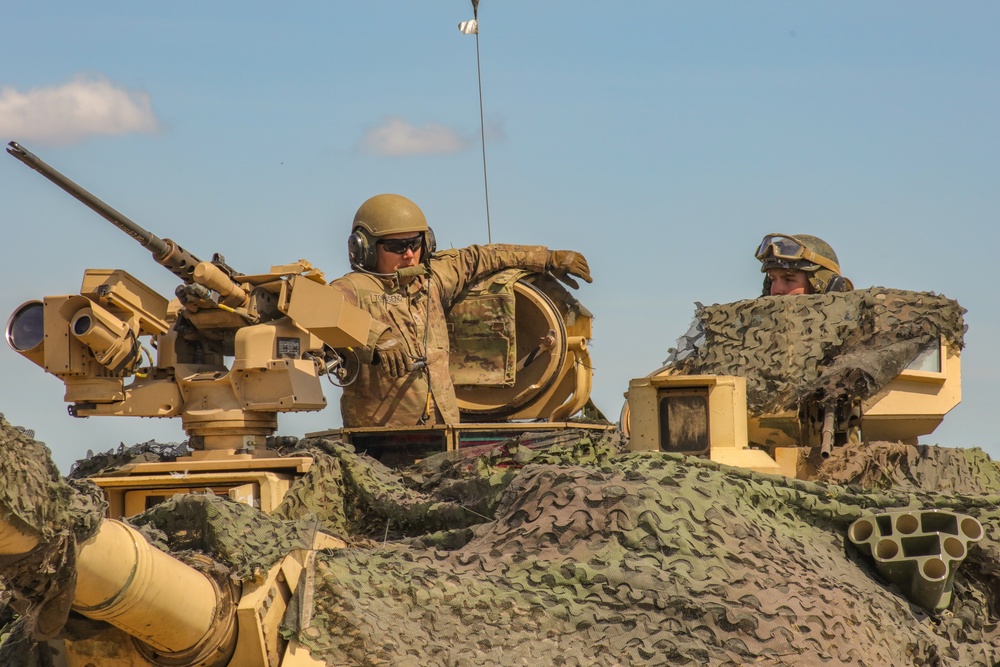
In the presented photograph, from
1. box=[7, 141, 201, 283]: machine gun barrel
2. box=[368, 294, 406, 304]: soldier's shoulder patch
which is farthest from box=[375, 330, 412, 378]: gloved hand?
box=[7, 141, 201, 283]: machine gun barrel

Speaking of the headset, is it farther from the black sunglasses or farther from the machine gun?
the machine gun

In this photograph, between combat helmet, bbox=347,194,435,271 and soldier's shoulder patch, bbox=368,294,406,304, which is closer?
soldier's shoulder patch, bbox=368,294,406,304

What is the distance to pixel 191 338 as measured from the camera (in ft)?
33.5

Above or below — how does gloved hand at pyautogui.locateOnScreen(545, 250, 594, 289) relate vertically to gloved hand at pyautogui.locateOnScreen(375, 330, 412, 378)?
above

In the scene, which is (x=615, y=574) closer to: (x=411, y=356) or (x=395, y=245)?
(x=411, y=356)

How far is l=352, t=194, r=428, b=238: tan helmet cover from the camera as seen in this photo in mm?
11594

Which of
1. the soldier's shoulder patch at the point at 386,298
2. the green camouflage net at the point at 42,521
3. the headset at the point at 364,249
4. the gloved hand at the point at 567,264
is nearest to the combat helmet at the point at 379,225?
the headset at the point at 364,249

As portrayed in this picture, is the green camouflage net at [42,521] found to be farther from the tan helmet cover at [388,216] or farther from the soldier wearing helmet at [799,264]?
the soldier wearing helmet at [799,264]

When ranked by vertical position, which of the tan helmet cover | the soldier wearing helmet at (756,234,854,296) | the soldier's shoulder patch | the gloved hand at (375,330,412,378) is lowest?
the gloved hand at (375,330,412,378)

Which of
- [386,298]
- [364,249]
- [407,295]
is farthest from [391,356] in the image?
[364,249]

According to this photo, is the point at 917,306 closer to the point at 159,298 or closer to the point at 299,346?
the point at 299,346

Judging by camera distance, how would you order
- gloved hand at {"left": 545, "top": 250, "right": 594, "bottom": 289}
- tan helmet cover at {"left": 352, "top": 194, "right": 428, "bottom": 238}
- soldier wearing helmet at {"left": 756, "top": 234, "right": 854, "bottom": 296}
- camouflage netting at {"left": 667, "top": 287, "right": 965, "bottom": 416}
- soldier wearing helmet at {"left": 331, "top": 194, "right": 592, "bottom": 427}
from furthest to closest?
soldier wearing helmet at {"left": 756, "top": 234, "right": 854, "bottom": 296} → gloved hand at {"left": 545, "top": 250, "right": 594, "bottom": 289} → tan helmet cover at {"left": 352, "top": 194, "right": 428, "bottom": 238} → soldier wearing helmet at {"left": 331, "top": 194, "right": 592, "bottom": 427} → camouflage netting at {"left": 667, "top": 287, "right": 965, "bottom": 416}

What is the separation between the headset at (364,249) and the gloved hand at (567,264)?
3.46 feet

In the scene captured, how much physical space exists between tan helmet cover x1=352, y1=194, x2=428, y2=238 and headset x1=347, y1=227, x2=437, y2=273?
0.04 meters
